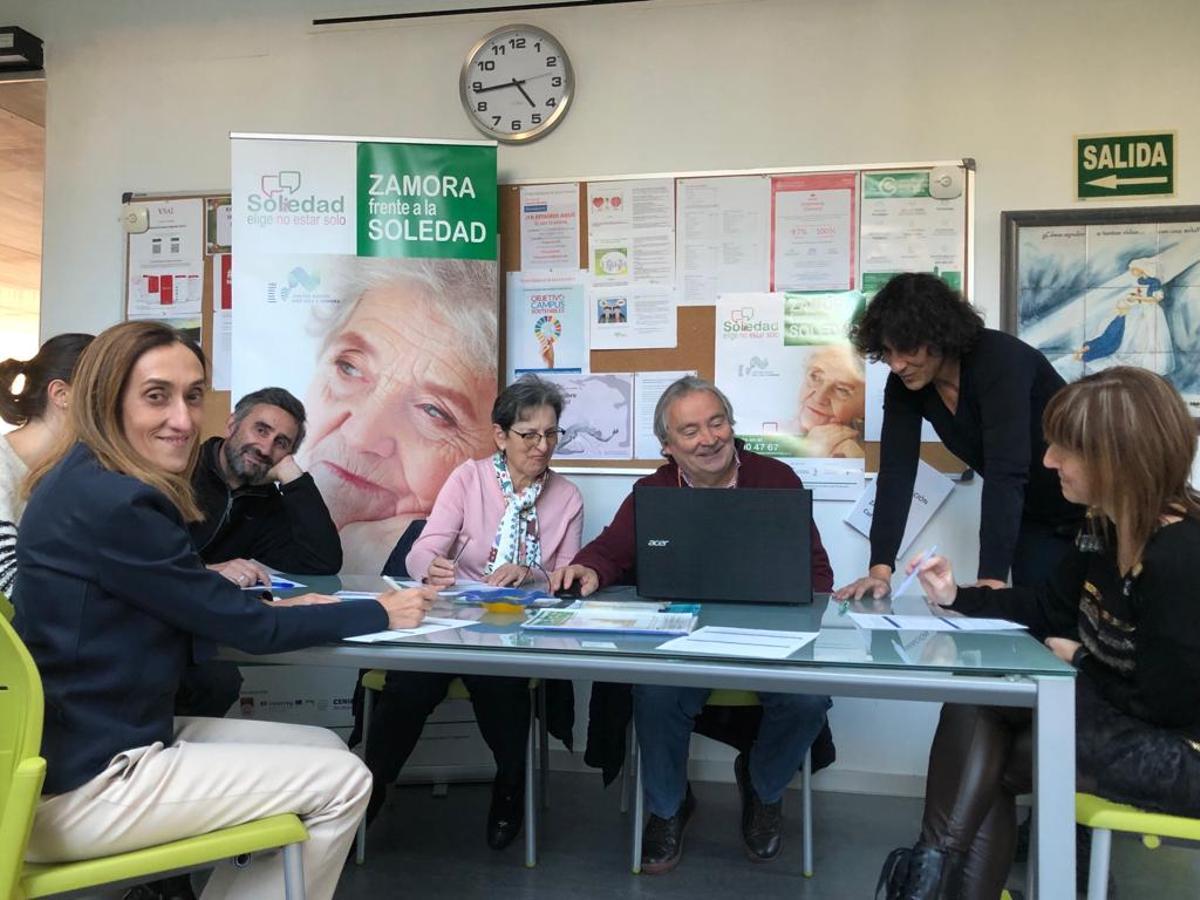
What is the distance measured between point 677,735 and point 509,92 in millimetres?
2189

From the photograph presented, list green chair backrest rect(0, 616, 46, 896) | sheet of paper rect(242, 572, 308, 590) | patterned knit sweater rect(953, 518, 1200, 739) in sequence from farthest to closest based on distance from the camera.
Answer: sheet of paper rect(242, 572, 308, 590), patterned knit sweater rect(953, 518, 1200, 739), green chair backrest rect(0, 616, 46, 896)

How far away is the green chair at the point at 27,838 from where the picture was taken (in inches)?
50.7

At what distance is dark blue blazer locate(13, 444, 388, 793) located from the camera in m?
1.45

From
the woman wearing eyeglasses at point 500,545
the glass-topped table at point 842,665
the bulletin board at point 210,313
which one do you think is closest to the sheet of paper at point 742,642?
the glass-topped table at point 842,665

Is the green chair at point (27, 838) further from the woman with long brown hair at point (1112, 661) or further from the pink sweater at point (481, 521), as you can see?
the pink sweater at point (481, 521)

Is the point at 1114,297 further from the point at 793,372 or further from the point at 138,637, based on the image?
the point at 138,637

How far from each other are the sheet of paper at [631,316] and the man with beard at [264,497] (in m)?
1.05

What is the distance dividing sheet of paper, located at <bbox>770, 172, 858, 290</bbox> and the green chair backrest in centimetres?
247

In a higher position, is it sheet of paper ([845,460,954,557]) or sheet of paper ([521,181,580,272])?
sheet of paper ([521,181,580,272])

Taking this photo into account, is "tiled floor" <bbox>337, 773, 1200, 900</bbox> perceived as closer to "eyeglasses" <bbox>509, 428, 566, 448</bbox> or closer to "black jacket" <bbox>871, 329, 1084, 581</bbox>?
"black jacket" <bbox>871, 329, 1084, 581</bbox>

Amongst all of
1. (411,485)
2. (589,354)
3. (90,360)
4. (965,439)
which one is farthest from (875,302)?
(90,360)

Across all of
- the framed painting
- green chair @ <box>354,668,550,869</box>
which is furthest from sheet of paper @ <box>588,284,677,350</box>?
green chair @ <box>354,668,550,869</box>

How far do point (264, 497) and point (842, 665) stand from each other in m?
1.91

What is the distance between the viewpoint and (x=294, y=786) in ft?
4.97
